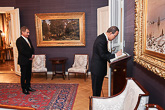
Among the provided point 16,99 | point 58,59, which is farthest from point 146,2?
point 58,59

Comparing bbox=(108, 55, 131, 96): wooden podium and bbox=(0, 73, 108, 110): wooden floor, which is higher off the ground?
bbox=(108, 55, 131, 96): wooden podium

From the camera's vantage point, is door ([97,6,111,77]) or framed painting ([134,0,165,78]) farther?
door ([97,6,111,77])

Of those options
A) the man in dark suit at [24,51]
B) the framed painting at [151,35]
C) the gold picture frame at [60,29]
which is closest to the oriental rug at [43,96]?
the man in dark suit at [24,51]

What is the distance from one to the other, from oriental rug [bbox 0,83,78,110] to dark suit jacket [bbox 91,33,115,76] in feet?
4.07

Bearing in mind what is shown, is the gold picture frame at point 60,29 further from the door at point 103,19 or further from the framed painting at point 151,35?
the framed painting at point 151,35

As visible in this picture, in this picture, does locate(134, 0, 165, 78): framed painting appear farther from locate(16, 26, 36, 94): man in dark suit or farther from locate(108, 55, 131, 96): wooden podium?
locate(16, 26, 36, 94): man in dark suit

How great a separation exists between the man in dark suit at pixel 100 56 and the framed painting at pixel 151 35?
1.74 ft

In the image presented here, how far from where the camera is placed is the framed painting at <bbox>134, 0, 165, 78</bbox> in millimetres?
1485

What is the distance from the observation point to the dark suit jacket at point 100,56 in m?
2.67

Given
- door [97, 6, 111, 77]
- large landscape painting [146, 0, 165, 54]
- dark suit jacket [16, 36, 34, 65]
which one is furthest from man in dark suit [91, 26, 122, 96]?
door [97, 6, 111, 77]

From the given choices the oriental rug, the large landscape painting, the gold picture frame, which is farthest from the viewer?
the gold picture frame

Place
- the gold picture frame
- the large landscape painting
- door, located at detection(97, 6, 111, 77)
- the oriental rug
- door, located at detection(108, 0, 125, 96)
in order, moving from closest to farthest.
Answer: the large landscape painting < door, located at detection(108, 0, 125, 96) < the oriental rug < door, located at detection(97, 6, 111, 77) < the gold picture frame

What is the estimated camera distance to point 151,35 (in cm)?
175

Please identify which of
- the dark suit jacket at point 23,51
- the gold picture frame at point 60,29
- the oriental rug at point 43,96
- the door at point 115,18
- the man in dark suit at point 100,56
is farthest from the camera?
the gold picture frame at point 60,29
